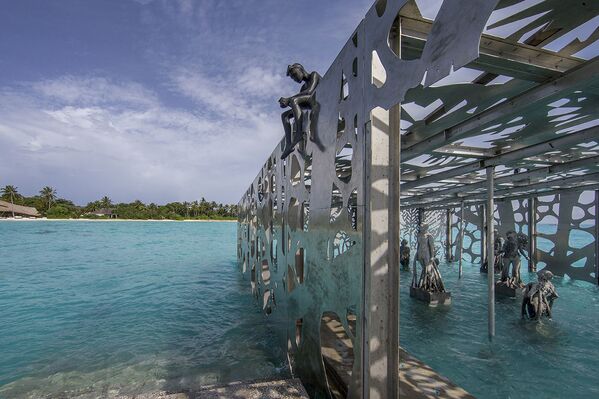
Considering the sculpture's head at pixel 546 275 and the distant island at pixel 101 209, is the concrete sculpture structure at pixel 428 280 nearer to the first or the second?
the sculpture's head at pixel 546 275

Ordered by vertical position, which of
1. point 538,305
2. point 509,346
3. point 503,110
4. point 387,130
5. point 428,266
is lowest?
point 509,346

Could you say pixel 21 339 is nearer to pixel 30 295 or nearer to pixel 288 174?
pixel 30 295

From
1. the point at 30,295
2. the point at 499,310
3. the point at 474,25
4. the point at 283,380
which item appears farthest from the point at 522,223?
the point at 30,295

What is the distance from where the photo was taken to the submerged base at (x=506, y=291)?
8883mm

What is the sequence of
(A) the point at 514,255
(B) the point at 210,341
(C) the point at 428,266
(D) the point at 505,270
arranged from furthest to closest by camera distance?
(D) the point at 505,270 → (A) the point at 514,255 → (C) the point at 428,266 → (B) the point at 210,341

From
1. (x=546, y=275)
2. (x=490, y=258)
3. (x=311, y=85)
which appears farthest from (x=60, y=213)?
(x=546, y=275)

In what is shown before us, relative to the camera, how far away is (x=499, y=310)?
25.2 ft

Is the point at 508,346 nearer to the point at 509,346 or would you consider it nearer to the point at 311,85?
the point at 509,346

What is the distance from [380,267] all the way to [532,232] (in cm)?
1334

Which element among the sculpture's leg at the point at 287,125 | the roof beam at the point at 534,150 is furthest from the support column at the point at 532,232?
the sculpture's leg at the point at 287,125

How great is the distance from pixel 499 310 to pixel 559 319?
1122 mm

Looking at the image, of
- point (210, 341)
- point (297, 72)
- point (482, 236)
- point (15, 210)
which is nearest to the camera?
point (297, 72)

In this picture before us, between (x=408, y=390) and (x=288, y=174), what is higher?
(x=288, y=174)

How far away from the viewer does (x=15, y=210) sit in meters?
73.1
